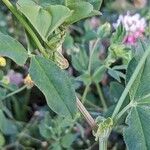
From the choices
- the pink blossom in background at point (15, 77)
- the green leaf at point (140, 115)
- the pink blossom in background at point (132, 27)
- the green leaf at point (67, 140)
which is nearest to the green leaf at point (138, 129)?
the green leaf at point (140, 115)

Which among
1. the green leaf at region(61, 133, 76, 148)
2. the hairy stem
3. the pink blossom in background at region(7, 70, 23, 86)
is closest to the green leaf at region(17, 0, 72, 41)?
the hairy stem

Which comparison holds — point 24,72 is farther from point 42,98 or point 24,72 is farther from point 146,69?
point 146,69

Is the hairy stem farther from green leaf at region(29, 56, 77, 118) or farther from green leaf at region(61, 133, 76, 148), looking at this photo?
green leaf at region(61, 133, 76, 148)

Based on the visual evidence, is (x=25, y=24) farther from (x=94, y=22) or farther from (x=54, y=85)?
(x=94, y=22)

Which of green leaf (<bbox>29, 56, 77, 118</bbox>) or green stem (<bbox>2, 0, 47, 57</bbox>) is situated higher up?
green stem (<bbox>2, 0, 47, 57</bbox>)

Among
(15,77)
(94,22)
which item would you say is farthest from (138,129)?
(94,22)
